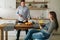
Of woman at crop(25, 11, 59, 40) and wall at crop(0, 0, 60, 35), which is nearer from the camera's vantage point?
woman at crop(25, 11, 59, 40)

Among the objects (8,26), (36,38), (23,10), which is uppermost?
(23,10)

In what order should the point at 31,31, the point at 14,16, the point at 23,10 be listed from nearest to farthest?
1. the point at 31,31
2. the point at 23,10
3. the point at 14,16

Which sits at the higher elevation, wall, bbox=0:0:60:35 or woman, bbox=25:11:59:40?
wall, bbox=0:0:60:35

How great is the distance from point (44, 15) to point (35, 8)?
56 centimetres

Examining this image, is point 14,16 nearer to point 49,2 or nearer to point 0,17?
point 0,17

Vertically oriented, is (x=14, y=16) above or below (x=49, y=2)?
below

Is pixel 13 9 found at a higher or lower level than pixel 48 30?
higher

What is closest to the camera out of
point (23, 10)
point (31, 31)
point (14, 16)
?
point (31, 31)

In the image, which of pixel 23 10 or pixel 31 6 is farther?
pixel 31 6

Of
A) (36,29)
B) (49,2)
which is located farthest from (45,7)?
(36,29)

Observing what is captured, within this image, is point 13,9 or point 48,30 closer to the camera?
point 48,30

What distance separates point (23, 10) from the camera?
5.37m

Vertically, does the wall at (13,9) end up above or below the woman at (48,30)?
above

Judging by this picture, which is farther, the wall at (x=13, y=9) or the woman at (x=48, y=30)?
the wall at (x=13, y=9)
